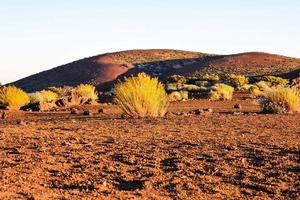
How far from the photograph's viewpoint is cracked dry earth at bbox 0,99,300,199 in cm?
734

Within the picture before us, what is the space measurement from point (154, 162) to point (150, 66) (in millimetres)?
88290

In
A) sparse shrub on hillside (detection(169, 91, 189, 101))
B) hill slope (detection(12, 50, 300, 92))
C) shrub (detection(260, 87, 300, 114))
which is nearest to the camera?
shrub (detection(260, 87, 300, 114))

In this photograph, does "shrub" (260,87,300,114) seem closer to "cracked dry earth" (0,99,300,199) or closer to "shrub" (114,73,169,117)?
"shrub" (114,73,169,117)

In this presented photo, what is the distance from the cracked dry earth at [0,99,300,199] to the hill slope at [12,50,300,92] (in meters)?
63.7

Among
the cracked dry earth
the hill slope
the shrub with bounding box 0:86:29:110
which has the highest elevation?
the hill slope

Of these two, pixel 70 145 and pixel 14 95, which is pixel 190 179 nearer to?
pixel 70 145

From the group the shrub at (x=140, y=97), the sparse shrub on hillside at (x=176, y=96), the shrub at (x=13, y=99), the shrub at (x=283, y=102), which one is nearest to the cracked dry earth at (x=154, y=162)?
the shrub at (x=140, y=97)

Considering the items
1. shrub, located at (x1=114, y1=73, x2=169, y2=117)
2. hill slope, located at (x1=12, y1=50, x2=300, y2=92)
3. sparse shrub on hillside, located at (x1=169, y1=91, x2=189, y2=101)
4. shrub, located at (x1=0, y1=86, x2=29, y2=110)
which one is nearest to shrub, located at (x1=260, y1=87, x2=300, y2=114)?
shrub, located at (x1=114, y1=73, x2=169, y2=117)

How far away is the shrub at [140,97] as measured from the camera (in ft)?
57.5

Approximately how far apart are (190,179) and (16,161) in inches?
129

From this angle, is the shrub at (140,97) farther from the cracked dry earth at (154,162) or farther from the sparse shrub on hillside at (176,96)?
the sparse shrub on hillside at (176,96)

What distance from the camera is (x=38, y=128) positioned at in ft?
49.4

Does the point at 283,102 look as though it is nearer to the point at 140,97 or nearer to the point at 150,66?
the point at 140,97

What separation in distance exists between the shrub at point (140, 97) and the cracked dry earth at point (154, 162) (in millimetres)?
3318
